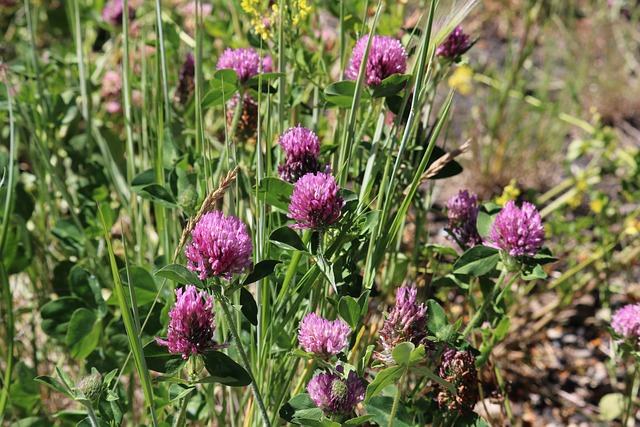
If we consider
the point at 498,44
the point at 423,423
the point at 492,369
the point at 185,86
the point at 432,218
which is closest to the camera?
the point at 423,423

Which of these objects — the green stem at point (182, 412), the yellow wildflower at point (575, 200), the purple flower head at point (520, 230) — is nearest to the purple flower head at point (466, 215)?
the purple flower head at point (520, 230)

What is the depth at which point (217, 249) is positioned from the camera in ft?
2.58

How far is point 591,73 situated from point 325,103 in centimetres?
217

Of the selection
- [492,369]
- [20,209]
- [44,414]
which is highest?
[20,209]

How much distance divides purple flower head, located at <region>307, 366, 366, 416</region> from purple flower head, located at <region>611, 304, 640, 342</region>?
17.2 inches

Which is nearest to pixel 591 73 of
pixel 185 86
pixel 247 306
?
pixel 185 86

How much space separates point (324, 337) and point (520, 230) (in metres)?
0.29

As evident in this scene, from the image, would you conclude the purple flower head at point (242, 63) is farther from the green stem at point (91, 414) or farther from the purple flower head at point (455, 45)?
the green stem at point (91, 414)

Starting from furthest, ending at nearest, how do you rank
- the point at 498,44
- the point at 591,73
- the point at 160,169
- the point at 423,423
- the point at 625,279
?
the point at 498,44 < the point at 591,73 < the point at 625,279 < the point at 160,169 < the point at 423,423

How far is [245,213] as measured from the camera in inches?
49.7

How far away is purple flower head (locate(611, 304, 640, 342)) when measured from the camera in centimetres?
105

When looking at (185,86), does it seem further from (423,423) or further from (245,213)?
(423,423)

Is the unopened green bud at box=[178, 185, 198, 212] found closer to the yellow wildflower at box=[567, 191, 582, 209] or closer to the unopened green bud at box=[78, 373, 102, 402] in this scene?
the unopened green bud at box=[78, 373, 102, 402]

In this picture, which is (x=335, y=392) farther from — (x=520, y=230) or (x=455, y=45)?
(x=455, y=45)
